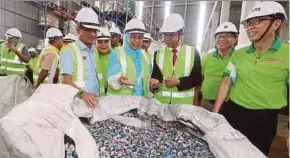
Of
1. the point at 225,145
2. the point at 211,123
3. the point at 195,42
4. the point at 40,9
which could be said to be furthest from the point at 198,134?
the point at 195,42

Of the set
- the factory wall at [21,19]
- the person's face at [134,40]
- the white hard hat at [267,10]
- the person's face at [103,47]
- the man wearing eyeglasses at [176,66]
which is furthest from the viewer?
the factory wall at [21,19]

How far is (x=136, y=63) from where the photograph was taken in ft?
8.36

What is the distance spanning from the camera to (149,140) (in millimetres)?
1491

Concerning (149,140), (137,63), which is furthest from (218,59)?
(149,140)

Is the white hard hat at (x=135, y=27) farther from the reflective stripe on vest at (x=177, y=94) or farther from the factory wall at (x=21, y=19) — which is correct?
the factory wall at (x=21, y=19)

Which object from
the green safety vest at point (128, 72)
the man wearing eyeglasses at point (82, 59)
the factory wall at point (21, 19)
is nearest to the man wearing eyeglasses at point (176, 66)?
the green safety vest at point (128, 72)

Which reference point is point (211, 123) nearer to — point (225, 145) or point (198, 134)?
point (198, 134)

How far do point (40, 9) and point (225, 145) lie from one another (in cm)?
852

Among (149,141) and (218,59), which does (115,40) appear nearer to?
(218,59)

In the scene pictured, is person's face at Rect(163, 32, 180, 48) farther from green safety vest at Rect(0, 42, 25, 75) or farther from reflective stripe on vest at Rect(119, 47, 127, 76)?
green safety vest at Rect(0, 42, 25, 75)

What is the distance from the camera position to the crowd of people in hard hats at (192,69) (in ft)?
5.99

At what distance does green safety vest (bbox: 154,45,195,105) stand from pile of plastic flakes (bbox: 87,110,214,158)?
74cm

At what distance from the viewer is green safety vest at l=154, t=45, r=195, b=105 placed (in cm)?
244

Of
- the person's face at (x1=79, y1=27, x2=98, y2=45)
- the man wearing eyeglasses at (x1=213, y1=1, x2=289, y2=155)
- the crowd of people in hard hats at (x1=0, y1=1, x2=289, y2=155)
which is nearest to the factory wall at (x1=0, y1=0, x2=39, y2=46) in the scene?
the crowd of people in hard hats at (x1=0, y1=1, x2=289, y2=155)
